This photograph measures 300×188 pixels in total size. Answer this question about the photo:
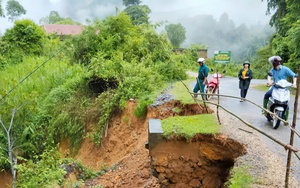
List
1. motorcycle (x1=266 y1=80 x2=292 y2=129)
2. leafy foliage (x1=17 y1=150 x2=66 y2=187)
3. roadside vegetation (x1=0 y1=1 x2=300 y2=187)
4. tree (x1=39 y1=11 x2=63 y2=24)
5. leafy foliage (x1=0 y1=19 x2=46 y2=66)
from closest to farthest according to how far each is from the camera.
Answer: motorcycle (x1=266 y1=80 x2=292 y2=129) → leafy foliage (x1=17 y1=150 x2=66 y2=187) → roadside vegetation (x1=0 y1=1 x2=300 y2=187) → leafy foliage (x1=0 y1=19 x2=46 y2=66) → tree (x1=39 y1=11 x2=63 y2=24)

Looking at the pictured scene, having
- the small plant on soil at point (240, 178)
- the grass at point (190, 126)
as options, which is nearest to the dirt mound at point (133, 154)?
the grass at point (190, 126)

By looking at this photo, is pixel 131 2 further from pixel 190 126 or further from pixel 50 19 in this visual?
pixel 190 126

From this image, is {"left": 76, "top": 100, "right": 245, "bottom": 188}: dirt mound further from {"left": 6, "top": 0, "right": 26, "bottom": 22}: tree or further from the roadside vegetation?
{"left": 6, "top": 0, "right": 26, "bottom": 22}: tree

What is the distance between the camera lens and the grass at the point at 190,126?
589 centimetres

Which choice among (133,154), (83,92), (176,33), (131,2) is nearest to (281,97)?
(133,154)

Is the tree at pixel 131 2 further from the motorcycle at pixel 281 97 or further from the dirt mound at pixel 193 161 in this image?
the dirt mound at pixel 193 161

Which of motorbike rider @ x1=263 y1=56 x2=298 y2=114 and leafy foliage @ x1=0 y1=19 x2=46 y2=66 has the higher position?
leafy foliage @ x1=0 y1=19 x2=46 y2=66

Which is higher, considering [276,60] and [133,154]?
[276,60]

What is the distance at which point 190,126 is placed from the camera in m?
6.20

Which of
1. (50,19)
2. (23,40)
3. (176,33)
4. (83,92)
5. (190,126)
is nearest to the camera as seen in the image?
(190,126)

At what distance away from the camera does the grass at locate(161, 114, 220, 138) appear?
232 inches

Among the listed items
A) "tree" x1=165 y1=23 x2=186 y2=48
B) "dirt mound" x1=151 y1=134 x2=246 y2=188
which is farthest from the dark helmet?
"tree" x1=165 y1=23 x2=186 y2=48

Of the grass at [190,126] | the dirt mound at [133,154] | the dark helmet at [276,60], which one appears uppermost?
the dark helmet at [276,60]

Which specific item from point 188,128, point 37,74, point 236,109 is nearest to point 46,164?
point 188,128
